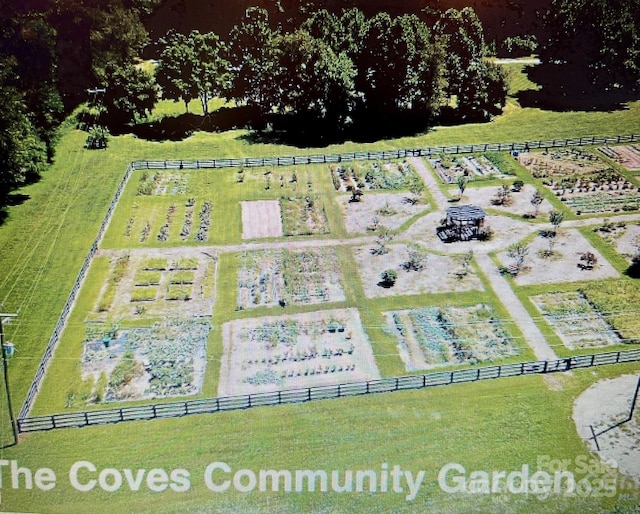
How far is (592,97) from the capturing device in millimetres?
91500

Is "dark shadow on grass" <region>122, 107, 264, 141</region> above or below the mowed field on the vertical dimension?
above

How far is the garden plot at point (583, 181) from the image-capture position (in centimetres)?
6412

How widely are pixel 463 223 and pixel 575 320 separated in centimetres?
1488

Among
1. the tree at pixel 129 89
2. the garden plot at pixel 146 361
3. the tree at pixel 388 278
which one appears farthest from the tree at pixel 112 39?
the tree at pixel 388 278

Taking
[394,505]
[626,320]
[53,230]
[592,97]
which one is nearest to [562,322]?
[626,320]

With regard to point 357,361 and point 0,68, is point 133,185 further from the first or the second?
point 357,361

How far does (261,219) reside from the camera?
63.6m

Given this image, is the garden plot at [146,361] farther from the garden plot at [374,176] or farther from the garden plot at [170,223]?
the garden plot at [374,176]

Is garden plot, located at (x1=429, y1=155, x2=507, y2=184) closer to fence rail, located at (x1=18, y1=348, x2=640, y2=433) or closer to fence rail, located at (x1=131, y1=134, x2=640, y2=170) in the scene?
fence rail, located at (x1=131, y1=134, x2=640, y2=170)

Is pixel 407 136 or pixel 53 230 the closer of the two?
pixel 53 230

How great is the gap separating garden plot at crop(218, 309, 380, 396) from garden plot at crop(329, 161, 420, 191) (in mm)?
22379

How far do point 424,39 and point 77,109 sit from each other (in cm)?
4599

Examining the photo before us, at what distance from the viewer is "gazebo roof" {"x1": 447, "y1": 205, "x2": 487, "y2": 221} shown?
58.3 m

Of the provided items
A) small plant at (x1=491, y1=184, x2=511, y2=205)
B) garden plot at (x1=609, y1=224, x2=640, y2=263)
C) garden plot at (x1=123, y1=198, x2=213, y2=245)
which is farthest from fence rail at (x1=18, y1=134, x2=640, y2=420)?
garden plot at (x1=609, y1=224, x2=640, y2=263)
